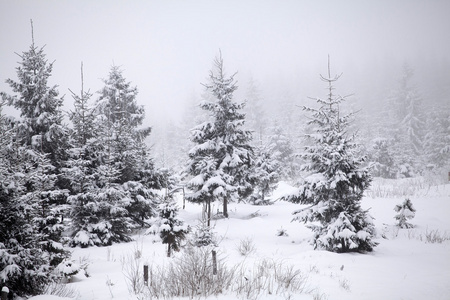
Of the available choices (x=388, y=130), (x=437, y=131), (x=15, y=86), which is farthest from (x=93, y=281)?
(x=388, y=130)

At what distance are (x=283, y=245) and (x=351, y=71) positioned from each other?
106m

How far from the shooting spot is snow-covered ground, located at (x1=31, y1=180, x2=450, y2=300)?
19.5ft

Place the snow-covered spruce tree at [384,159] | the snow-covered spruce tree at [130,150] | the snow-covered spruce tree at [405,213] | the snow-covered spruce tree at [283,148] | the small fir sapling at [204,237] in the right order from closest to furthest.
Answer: the small fir sapling at [204,237]
the snow-covered spruce tree at [405,213]
the snow-covered spruce tree at [130,150]
the snow-covered spruce tree at [384,159]
the snow-covered spruce tree at [283,148]

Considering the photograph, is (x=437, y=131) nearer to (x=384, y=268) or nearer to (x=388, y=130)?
(x=388, y=130)

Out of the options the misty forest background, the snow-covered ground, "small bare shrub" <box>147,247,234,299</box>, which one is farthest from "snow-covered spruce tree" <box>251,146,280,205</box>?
"small bare shrub" <box>147,247,234,299</box>

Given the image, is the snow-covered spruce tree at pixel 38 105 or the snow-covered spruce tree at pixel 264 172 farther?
the snow-covered spruce tree at pixel 264 172

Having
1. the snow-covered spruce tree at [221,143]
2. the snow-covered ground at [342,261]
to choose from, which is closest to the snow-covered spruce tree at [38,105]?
the snow-covered ground at [342,261]

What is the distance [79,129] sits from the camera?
12539 mm

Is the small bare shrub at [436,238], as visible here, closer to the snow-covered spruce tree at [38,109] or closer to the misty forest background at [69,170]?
the misty forest background at [69,170]

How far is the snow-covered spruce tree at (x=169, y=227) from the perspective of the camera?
897 centimetres

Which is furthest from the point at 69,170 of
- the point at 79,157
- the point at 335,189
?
the point at 335,189

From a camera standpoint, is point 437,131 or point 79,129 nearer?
point 79,129

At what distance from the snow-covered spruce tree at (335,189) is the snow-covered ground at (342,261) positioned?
624 millimetres

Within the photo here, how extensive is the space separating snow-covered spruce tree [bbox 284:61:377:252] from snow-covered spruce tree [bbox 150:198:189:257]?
4.13 metres
